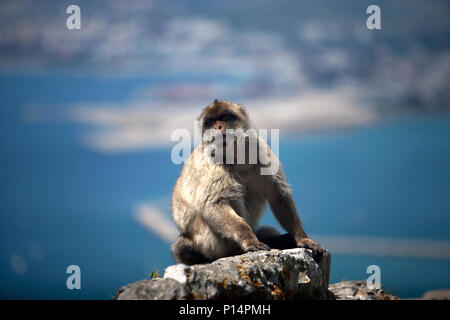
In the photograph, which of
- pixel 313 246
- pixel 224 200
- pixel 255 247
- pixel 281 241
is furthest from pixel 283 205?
pixel 255 247

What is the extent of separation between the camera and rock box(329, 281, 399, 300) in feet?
25.6

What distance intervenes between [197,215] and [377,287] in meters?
4.06

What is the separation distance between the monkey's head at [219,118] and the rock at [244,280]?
220cm

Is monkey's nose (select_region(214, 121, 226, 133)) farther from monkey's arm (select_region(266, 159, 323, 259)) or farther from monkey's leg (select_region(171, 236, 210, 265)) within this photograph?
monkey's leg (select_region(171, 236, 210, 265))

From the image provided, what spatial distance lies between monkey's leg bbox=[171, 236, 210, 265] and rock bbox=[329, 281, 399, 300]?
266cm

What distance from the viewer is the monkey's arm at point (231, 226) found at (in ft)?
20.3

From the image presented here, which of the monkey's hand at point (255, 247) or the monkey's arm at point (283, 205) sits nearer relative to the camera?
the monkey's hand at point (255, 247)

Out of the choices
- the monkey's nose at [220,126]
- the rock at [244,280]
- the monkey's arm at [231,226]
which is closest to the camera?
the rock at [244,280]

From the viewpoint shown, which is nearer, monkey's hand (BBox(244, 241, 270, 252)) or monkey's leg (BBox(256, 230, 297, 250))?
monkey's hand (BBox(244, 241, 270, 252))

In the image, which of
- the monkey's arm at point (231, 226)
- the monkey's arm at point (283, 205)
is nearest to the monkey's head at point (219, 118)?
the monkey's arm at point (283, 205)

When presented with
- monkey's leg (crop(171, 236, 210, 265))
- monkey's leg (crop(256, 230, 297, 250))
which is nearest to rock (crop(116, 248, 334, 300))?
monkey's leg (crop(256, 230, 297, 250))

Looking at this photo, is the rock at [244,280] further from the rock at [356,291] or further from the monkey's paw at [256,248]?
the rock at [356,291]
